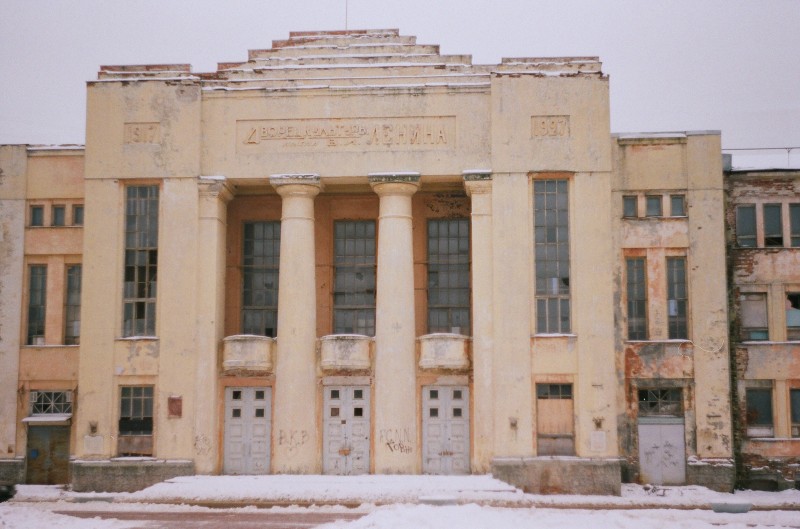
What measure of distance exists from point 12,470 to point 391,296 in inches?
540

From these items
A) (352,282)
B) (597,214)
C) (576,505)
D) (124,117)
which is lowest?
(576,505)

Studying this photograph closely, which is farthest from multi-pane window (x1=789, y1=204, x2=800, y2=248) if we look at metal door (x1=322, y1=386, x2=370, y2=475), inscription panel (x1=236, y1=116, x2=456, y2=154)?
metal door (x1=322, y1=386, x2=370, y2=475)

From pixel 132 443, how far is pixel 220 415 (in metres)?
2.76

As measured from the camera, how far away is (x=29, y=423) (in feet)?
91.2

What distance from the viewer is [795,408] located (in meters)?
27.7

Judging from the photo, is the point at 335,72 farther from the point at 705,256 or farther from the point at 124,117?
the point at 705,256

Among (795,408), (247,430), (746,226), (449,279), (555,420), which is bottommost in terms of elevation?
(247,430)

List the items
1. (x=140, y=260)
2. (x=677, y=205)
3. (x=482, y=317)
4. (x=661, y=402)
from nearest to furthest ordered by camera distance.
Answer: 1. (x=482, y=317)
2. (x=140, y=260)
3. (x=661, y=402)
4. (x=677, y=205)

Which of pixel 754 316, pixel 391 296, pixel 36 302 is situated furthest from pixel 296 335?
pixel 754 316

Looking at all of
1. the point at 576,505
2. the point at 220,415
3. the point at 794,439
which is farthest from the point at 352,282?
the point at 794,439

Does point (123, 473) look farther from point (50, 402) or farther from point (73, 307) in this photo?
point (73, 307)

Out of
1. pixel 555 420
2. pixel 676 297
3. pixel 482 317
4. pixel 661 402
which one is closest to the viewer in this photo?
pixel 555 420

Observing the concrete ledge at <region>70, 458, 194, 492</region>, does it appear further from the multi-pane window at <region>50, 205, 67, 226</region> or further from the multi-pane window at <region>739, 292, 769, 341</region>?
the multi-pane window at <region>739, 292, 769, 341</region>

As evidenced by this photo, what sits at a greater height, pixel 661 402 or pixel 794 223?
pixel 794 223
